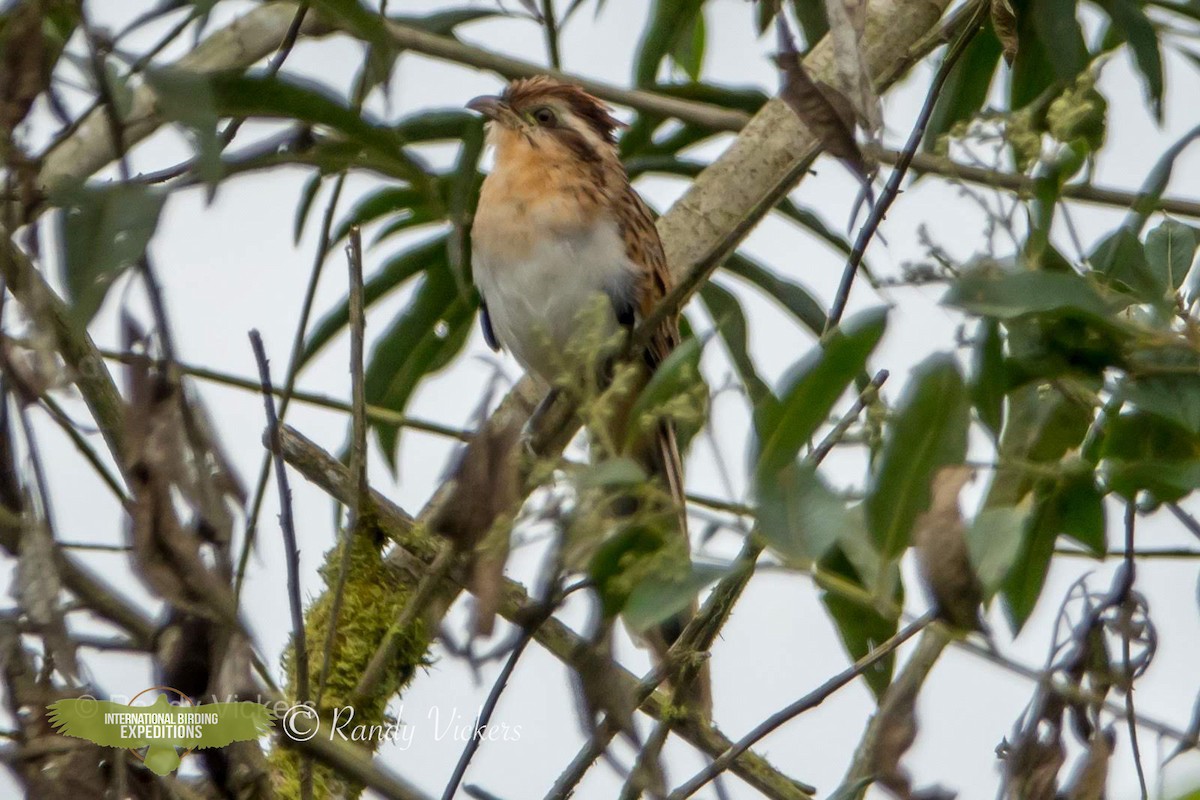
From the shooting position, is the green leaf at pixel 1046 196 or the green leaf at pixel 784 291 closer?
the green leaf at pixel 1046 196

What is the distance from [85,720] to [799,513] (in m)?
0.87

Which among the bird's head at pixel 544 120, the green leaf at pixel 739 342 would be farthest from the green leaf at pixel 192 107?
the bird's head at pixel 544 120

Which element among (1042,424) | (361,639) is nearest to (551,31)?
(361,639)

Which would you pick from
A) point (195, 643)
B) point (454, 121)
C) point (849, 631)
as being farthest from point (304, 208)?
point (195, 643)

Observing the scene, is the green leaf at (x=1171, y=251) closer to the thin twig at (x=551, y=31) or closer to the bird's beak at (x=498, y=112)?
the thin twig at (x=551, y=31)

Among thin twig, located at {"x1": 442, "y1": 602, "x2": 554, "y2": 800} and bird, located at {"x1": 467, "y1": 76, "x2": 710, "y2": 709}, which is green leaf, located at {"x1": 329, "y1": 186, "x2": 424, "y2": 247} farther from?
thin twig, located at {"x1": 442, "y1": 602, "x2": 554, "y2": 800}

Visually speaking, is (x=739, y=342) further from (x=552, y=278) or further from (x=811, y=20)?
(x=811, y=20)

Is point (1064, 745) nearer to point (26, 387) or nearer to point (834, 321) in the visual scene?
point (834, 321)

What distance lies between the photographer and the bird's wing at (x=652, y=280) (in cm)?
428

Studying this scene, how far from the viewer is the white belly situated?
4.66 m

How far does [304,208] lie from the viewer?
12.6 ft

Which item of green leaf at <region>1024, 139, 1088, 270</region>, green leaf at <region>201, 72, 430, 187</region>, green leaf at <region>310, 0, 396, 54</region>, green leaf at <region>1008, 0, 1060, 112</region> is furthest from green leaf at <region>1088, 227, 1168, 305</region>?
green leaf at <region>1008, 0, 1060, 112</region>

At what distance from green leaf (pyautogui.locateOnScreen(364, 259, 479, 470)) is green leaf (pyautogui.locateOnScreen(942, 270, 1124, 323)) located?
9.85ft

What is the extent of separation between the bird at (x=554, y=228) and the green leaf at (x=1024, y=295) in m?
2.75
